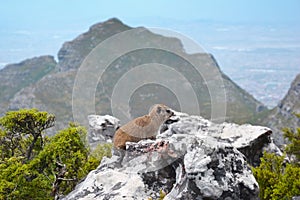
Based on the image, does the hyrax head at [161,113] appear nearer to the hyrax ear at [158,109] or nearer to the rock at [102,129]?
the hyrax ear at [158,109]

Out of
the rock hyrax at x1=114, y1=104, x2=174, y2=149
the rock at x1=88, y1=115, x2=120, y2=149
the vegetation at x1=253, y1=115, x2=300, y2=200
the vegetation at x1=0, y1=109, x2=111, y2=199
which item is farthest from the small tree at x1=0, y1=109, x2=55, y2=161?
the vegetation at x1=253, y1=115, x2=300, y2=200

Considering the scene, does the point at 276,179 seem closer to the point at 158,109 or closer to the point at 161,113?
the point at 161,113

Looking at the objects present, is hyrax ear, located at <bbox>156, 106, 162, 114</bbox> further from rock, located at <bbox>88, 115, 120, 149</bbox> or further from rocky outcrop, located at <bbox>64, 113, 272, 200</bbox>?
rock, located at <bbox>88, 115, 120, 149</bbox>

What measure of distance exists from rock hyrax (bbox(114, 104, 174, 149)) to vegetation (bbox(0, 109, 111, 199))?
11.5ft

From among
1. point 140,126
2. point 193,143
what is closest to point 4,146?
point 140,126

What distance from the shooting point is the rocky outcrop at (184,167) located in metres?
16.4

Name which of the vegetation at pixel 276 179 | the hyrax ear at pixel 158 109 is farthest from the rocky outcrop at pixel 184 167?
the vegetation at pixel 276 179

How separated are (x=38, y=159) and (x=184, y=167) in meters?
13.3

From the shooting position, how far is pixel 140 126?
26516 mm

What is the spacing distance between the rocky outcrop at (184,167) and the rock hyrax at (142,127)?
0.71m

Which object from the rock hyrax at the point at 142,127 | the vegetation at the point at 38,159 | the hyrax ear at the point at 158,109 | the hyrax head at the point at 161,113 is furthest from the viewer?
the hyrax ear at the point at 158,109

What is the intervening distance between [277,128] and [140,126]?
504 ft

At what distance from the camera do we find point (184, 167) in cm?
1766

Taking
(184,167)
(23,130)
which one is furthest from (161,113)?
(184,167)
